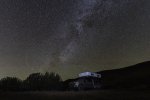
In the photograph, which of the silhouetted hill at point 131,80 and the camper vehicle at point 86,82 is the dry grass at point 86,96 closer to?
the silhouetted hill at point 131,80

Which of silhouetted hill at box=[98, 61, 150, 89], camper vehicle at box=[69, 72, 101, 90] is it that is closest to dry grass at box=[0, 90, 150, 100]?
silhouetted hill at box=[98, 61, 150, 89]

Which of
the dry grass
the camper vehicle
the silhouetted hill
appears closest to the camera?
the dry grass

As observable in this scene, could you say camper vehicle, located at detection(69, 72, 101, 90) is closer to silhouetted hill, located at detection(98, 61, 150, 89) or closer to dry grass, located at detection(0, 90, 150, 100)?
silhouetted hill, located at detection(98, 61, 150, 89)

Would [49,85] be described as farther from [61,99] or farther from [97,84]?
[61,99]

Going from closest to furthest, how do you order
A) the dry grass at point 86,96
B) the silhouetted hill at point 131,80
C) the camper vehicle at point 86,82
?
the dry grass at point 86,96, the camper vehicle at point 86,82, the silhouetted hill at point 131,80

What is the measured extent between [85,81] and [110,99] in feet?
76.5

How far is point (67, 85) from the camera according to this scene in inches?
2024

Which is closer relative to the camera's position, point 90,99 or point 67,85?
point 90,99

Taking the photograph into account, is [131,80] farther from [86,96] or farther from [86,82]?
[86,96]

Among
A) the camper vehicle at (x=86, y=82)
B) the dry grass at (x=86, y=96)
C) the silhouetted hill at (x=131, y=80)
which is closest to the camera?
the dry grass at (x=86, y=96)

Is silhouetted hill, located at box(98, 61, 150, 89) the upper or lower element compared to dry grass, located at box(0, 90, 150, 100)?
upper

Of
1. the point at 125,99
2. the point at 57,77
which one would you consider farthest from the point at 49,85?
the point at 125,99

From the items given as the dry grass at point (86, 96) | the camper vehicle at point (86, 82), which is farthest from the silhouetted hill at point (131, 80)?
the dry grass at point (86, 96)

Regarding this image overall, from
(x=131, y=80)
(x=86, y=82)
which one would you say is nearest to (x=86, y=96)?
(x=86, y=82)
